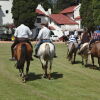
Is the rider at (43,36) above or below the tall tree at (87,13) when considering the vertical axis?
below

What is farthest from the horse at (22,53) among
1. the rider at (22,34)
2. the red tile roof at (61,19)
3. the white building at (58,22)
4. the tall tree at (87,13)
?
the red tile roof at (61,19)

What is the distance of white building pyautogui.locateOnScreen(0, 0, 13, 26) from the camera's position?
277 ft

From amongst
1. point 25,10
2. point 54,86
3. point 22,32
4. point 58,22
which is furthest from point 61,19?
point 54,86

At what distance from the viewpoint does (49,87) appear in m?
13.7

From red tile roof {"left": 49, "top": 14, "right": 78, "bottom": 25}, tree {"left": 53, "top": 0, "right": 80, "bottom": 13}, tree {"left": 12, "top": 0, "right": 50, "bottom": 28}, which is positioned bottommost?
red tile roof {"left": 49, "top": 14, "right": 78, "bottom": 25}

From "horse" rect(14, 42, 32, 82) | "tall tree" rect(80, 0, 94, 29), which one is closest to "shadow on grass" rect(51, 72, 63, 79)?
"horse" rect(14, 42, 32, 82)

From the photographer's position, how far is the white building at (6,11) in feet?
277

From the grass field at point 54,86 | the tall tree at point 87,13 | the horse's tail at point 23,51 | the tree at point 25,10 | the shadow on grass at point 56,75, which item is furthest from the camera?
the tree at point 25,10

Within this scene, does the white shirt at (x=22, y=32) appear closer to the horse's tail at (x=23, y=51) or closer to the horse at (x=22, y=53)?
the horse at (x=22, y=53)

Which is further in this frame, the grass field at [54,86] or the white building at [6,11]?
the white building at [6,11]

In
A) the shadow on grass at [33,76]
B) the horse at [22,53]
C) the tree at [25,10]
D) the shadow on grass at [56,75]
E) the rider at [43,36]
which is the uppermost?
the tree at [25,10]

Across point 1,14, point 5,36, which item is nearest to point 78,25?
point 1,14

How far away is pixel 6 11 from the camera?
85250 millimetres

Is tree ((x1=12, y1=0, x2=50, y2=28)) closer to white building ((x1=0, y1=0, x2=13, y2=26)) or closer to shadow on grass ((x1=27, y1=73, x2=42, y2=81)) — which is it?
white building ((x1=0, y1=0, x2=13, y2=26))
